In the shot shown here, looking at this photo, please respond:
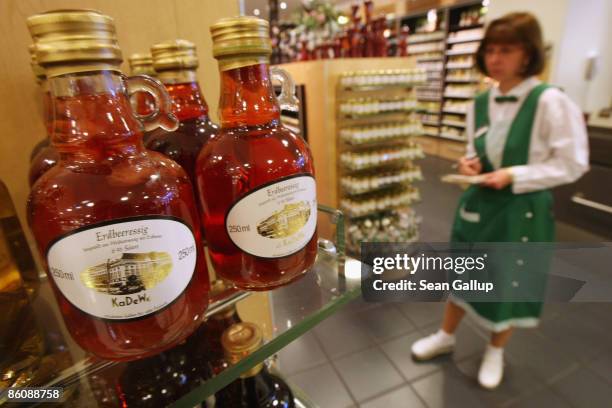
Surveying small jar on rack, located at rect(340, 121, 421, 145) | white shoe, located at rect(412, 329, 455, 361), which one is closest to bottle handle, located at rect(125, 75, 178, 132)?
white shoe, located at rect(412, 329, 455, 361)

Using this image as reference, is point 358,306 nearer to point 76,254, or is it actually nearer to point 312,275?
point 312,275

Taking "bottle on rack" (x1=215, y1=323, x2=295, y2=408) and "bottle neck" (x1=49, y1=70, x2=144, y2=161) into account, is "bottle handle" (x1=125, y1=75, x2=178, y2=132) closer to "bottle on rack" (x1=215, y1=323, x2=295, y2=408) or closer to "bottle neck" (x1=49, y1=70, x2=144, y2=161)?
"bottle neck" (x1=49, y1=70, x2=144, y2=161)

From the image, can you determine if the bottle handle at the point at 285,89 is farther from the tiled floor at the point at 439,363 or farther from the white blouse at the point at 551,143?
the tiled floor at the point at 439,363

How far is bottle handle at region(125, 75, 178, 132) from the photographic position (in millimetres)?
351

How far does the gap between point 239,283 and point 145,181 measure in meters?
0.19

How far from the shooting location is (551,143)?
4.21 feet

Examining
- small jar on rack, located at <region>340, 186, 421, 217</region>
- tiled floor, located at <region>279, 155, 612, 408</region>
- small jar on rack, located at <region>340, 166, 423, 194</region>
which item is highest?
small jar on rack, located at <region>340, 166, 423, 194</region>

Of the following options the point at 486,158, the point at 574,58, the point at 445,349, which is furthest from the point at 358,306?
the point at 574,58

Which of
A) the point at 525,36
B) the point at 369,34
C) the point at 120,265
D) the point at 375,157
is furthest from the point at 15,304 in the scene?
the point at 369,34

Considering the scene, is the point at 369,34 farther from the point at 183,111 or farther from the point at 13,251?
the point at 13,251

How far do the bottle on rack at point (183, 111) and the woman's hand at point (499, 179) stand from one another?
1170 millimetres

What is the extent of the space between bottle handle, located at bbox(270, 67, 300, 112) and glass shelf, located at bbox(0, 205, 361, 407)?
198 millimetres

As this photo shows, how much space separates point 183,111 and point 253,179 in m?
0.17

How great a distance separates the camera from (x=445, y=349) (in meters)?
1.73
